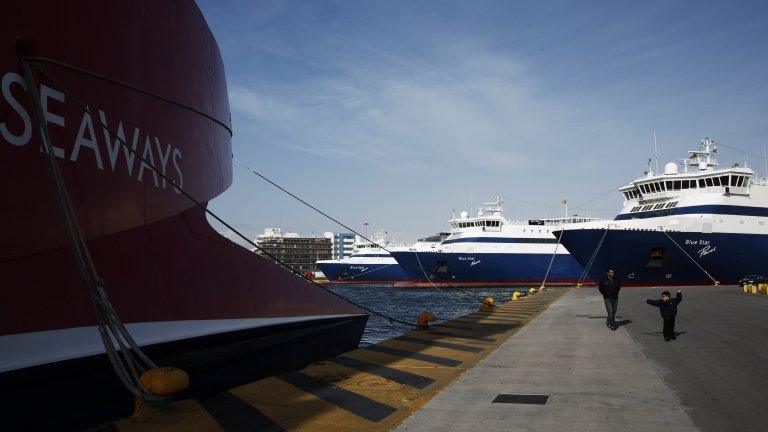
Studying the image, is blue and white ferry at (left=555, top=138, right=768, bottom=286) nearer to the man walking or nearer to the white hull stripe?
the man walking

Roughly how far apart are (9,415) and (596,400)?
18.9 ft

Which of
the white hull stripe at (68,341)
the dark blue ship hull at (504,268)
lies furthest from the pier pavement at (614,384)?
the dark blue ship hull at (504,268)

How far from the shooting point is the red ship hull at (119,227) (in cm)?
444

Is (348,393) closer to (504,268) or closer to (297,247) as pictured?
(504,268)

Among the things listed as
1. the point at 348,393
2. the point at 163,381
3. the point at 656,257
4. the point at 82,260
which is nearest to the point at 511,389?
the point at 348,393

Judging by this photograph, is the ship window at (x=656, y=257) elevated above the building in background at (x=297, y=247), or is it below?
below

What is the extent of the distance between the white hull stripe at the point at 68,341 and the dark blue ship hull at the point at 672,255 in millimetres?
36483

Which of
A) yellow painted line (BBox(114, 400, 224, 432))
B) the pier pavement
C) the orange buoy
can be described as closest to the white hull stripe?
the orange buoy

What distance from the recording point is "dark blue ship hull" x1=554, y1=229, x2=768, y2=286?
38.7 m

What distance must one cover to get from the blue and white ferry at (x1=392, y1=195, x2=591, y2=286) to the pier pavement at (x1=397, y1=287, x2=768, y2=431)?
44.7m

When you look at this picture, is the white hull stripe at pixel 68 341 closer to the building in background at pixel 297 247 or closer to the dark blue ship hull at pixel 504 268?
the dark blue ship hull at pixel 504 268

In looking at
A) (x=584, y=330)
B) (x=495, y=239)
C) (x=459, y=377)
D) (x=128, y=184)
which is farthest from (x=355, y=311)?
(x=495, y=239)

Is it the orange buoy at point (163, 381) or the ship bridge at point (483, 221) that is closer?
the orange buoy at point (163, 381)

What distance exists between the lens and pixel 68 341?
473 centimetres
